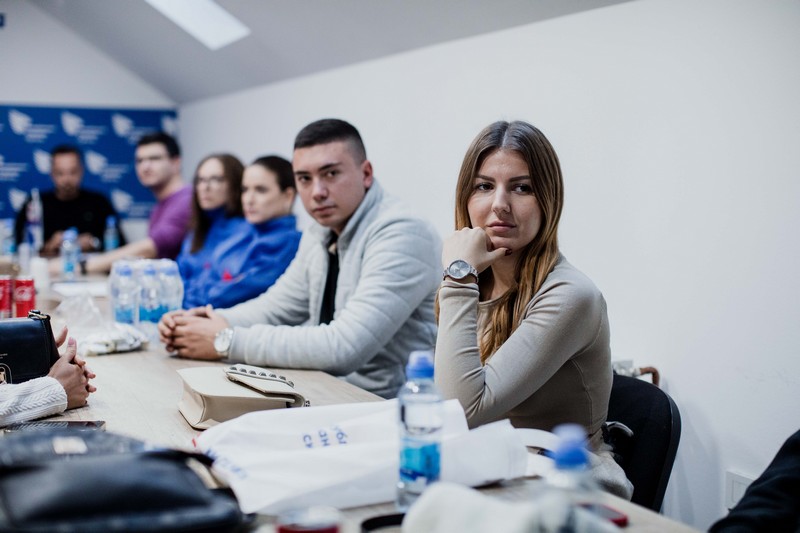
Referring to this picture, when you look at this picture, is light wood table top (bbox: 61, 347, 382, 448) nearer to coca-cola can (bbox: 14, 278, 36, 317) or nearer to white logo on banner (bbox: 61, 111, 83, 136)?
coca-cola can (bbox: 14, 278, 36, 317)

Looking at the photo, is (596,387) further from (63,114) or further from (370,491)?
(63,114)

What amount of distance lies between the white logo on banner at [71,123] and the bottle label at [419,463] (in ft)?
20.4

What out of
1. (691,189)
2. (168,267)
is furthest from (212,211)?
(691,189)

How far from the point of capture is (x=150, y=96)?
6.97m

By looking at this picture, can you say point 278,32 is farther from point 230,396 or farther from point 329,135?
point 230,396

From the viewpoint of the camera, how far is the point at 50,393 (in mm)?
1766

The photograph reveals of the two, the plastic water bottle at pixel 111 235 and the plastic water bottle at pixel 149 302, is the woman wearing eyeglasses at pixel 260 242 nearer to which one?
the plastic water bottle at pixel 149 302

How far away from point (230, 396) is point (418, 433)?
59 cm

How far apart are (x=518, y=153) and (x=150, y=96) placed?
5805 mm

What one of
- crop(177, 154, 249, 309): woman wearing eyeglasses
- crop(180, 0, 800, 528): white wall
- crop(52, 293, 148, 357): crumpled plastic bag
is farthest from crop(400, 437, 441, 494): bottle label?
crop(177, 154, 249, 309): woman wearing eyeglasses

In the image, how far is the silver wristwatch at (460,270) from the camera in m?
1.77

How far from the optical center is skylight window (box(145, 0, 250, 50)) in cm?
496

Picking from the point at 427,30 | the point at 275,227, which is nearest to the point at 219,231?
the point at 275,227

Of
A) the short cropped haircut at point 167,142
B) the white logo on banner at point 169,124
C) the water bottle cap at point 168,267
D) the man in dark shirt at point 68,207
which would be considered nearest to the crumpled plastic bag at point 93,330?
the water bottle cap at point 168,267
